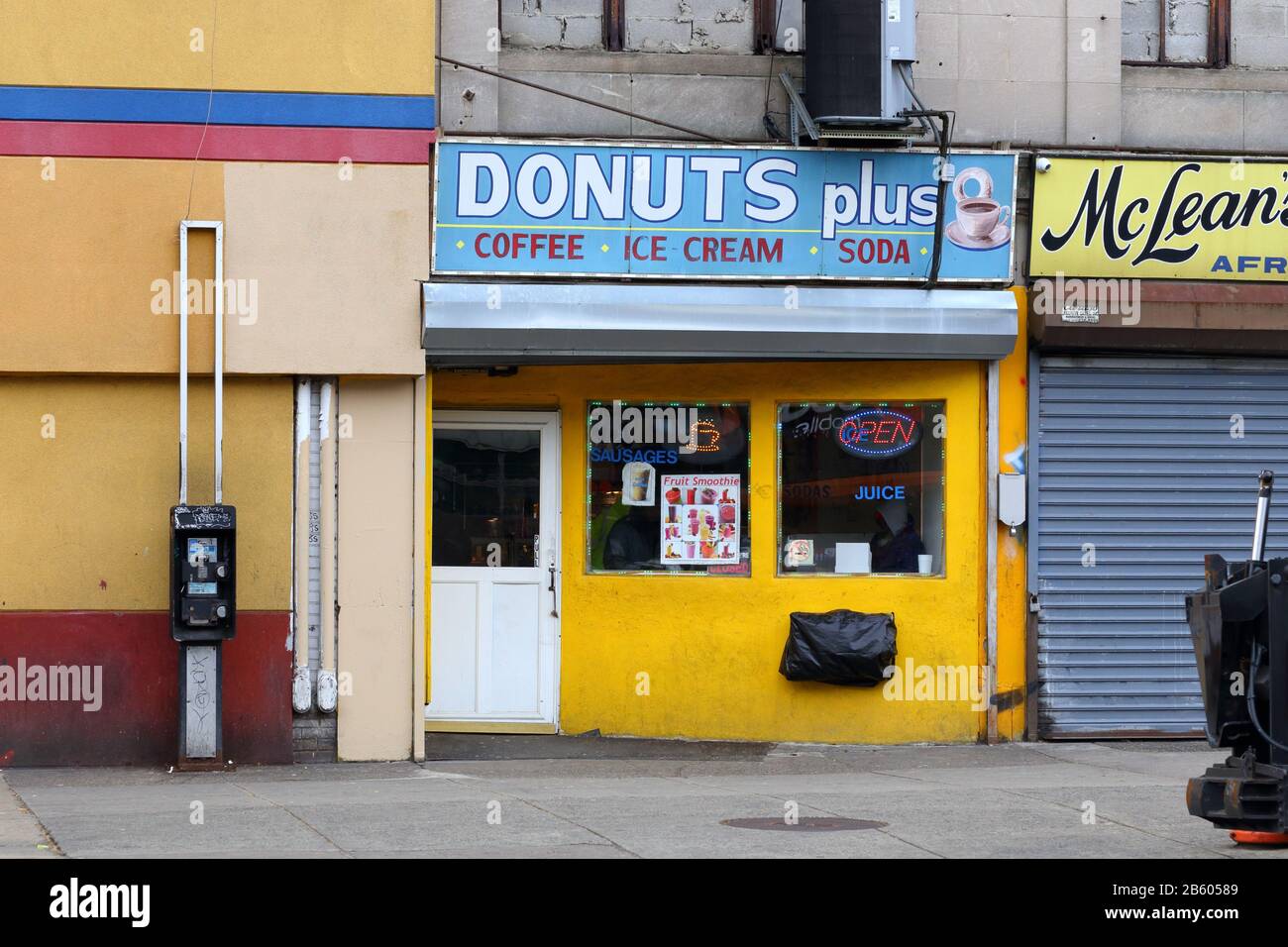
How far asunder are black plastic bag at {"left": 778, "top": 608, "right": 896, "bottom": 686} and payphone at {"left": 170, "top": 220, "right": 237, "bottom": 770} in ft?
13.4

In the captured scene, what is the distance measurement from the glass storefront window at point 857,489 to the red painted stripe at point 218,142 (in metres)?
3.54

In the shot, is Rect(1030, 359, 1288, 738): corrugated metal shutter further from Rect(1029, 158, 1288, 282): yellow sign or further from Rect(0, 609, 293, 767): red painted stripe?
Rect(0, 609, 293, 767): red painted stripe

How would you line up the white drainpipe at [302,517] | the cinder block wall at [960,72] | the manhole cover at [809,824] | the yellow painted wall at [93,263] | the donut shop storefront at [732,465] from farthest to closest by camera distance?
the cinder block wall at [960,72]
the donut shop storefront at [732,465]
the white drainpipe at [302,517]
the yellow painted wall at [93,263]
the manhole cover at [809,824]

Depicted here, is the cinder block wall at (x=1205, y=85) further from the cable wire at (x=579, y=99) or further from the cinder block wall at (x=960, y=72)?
the cable wire at (x=579, y=99)

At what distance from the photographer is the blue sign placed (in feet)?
40.2

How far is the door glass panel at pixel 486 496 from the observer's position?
13328 millimetres

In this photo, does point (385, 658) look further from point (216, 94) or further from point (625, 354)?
point (216, 94)

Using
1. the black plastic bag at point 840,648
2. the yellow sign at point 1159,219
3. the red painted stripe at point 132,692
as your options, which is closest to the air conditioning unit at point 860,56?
the yellow sign at point 1159,219

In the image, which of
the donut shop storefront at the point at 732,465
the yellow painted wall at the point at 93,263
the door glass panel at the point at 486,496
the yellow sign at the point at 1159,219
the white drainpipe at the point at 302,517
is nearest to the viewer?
the yellow painted wall at the point at 93,263

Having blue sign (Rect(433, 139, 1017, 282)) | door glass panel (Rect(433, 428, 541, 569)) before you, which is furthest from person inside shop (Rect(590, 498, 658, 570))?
blue sign (Rect(433, 139, 1017, 282))

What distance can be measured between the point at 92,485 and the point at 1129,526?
756 centimetres

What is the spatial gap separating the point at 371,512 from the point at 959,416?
444cm

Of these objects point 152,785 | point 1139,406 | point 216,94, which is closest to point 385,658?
point 152,785

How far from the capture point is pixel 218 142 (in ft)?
38.7
